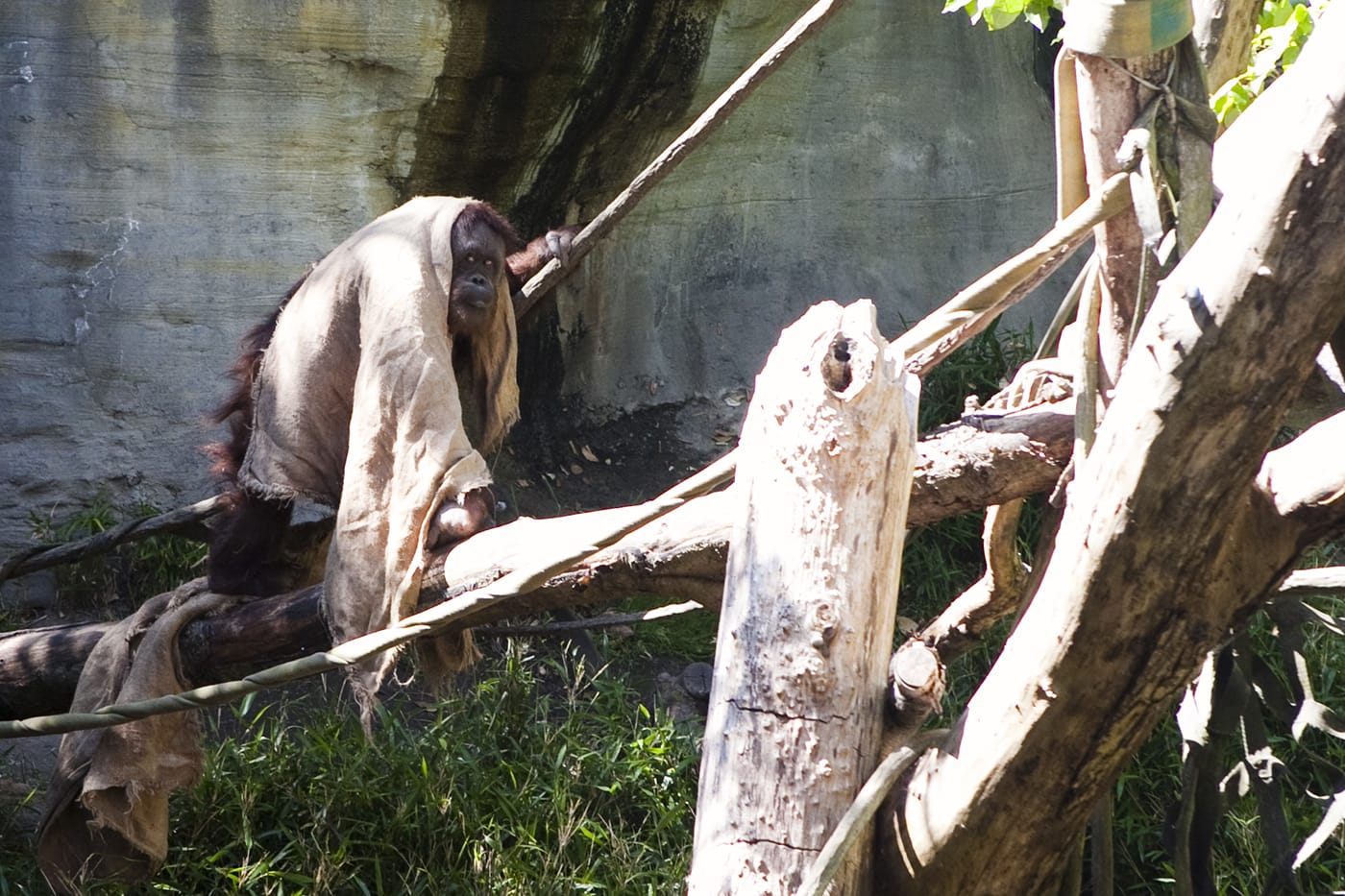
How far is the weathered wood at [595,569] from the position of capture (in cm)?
242

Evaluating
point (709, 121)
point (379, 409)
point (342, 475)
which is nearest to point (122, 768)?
point (342, 475)

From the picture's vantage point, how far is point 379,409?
301 cm

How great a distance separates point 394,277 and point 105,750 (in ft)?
4.00

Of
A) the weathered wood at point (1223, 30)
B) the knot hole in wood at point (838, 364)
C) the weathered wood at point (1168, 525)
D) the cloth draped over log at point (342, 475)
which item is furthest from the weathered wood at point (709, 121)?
the weathered wood at point (1168, 525)

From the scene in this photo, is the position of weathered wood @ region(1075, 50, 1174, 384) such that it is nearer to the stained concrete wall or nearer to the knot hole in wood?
the knot hole in wood

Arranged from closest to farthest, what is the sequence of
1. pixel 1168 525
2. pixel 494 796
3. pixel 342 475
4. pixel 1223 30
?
pixel 1168 525 → pixel 1223 30 → pixel 342 475 → pixel 494 796

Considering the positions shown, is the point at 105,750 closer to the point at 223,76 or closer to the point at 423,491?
the point at 423,491

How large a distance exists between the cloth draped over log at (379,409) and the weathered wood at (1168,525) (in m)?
1.50

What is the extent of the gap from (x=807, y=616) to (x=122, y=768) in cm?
200

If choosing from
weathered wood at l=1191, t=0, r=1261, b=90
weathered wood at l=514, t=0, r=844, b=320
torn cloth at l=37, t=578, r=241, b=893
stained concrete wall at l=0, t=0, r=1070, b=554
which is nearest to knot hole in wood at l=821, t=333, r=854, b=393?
weathered wood at l=1191, t=0, r=1261, b=90

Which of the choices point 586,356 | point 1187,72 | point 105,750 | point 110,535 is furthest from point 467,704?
point 1187,72

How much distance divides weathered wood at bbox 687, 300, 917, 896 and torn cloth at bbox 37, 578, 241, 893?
181 centimetres

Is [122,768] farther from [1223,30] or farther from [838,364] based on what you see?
[1223,30]

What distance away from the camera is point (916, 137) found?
642cm
